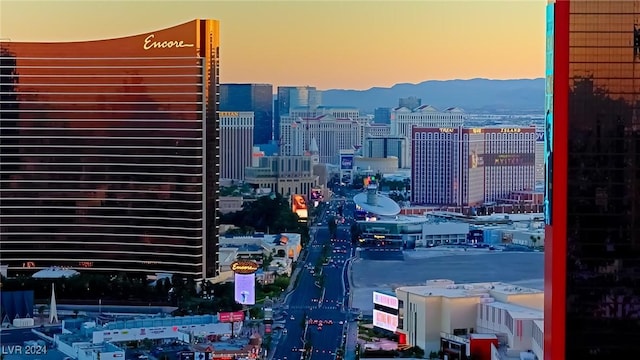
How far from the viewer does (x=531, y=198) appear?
105ft

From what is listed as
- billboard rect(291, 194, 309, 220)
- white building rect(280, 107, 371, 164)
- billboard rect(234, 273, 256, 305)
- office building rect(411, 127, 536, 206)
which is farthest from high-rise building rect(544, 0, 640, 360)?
white building rect(280, 107, 371, 164)

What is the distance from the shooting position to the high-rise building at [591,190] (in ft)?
27.0

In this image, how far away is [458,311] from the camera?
43.7ft

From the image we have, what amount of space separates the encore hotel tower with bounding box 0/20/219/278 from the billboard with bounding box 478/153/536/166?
15.9 m

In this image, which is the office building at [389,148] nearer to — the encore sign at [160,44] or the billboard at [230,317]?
the encore sign at [160,44]

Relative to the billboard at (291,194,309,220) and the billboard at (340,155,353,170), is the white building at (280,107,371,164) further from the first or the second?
the billboard at (291,194,309,220)

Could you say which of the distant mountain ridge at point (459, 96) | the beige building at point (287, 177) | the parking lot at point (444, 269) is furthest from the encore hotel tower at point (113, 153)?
the distant mountain ridge at point (459, 96)

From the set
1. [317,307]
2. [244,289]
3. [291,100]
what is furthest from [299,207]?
[291,100]

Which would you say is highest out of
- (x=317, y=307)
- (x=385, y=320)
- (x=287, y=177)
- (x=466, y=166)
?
(x=466, y=166)

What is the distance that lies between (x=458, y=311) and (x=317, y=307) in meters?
3.85

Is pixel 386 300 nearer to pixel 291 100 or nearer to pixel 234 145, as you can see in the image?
pixel 234 145

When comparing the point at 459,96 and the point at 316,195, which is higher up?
the point at 459,96

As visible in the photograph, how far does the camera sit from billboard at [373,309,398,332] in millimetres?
14162

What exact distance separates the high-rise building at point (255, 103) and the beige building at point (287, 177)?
33.4ft
